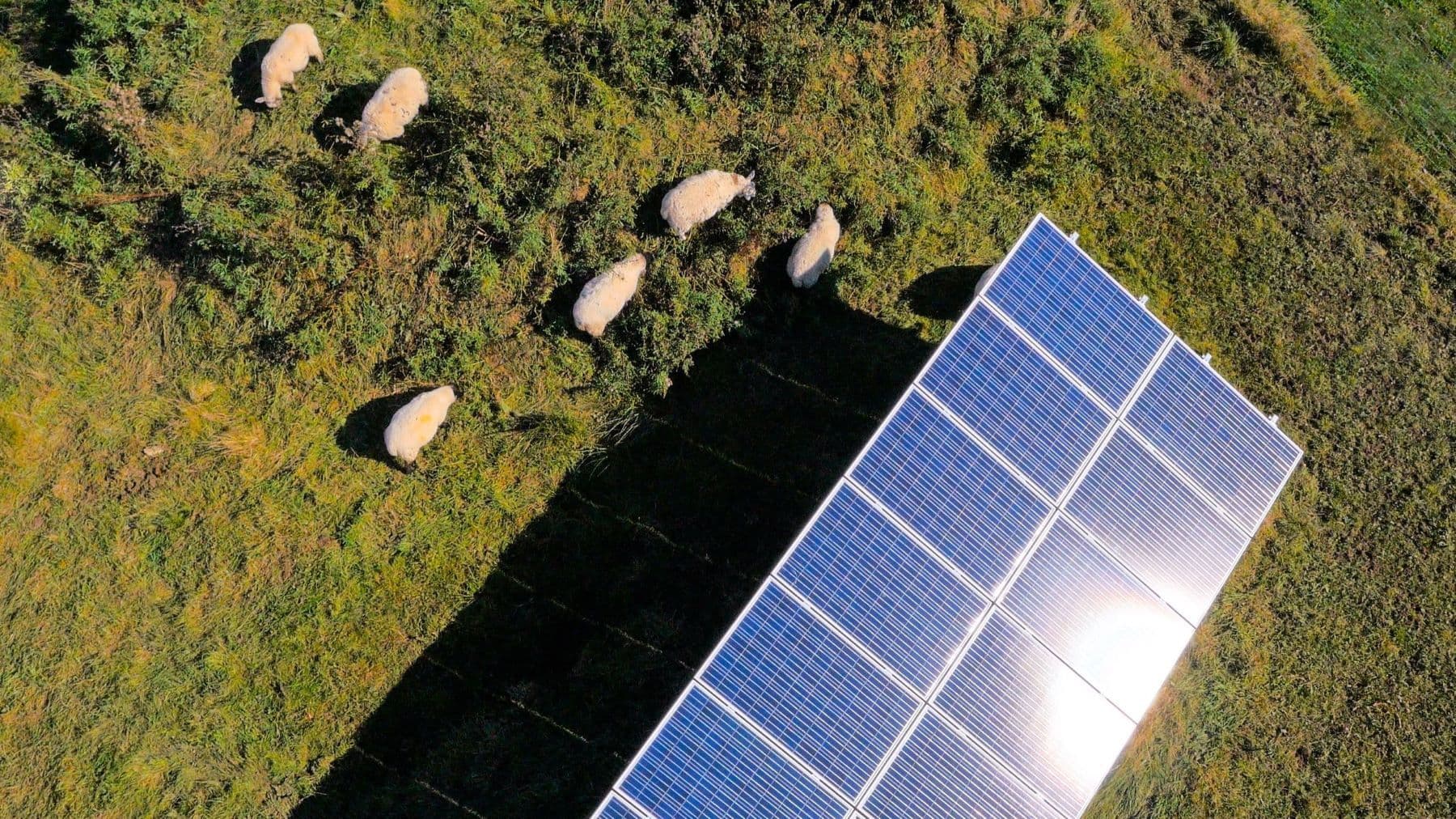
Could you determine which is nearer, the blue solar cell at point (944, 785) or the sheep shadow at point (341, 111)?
the blue solar cell at point (944, 785)

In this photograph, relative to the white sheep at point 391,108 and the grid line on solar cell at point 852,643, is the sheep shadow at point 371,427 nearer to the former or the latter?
the white sheep at point 391,108

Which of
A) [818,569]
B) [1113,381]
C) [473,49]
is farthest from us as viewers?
[473,49]

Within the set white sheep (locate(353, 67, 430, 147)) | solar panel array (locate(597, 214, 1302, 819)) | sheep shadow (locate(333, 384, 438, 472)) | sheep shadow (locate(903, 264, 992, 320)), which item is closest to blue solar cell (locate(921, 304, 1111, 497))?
solar panel array (locate(597, 214, 1302, 819))

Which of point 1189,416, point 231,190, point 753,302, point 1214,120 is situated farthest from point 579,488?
point 1214,120

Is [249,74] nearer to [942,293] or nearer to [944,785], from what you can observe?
[942,293]

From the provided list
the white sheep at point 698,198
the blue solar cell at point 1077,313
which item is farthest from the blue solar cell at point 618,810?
the white sheep at point 698,198

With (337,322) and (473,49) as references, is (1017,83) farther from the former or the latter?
(337,322)

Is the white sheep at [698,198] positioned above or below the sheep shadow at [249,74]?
above

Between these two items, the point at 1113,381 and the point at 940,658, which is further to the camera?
the point at 1113,381
